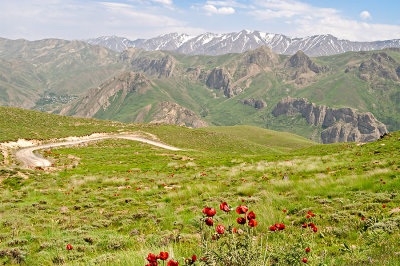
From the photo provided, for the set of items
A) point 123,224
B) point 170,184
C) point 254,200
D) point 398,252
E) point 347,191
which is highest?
point 398,252

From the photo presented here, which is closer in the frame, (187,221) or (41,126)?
(187,221)

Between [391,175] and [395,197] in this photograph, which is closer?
[395,197]

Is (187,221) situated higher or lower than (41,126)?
higher

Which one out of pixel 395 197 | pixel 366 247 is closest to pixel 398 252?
pixel 366 247

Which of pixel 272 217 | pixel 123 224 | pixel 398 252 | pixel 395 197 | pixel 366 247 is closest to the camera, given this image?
pixel 398 252

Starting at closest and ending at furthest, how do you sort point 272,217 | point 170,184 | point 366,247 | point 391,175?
1. point 366,247
2. point 272,217
3. point 391,175
4. point 170,184

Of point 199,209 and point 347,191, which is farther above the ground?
point 347,191

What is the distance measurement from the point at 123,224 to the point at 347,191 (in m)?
11.3

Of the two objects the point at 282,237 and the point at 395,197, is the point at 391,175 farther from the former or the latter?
the point at 282,237

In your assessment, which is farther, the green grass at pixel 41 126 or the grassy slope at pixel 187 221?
the green grass at pixel 41 126

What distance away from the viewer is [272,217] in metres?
8.53

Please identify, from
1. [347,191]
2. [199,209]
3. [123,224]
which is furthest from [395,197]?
[123,224]

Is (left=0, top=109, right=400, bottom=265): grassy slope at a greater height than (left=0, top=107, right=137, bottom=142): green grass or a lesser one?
greater

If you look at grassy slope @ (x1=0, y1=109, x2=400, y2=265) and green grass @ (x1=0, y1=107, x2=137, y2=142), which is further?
green grass @ (x1=0, y1=107, x2=137, y2=142)
